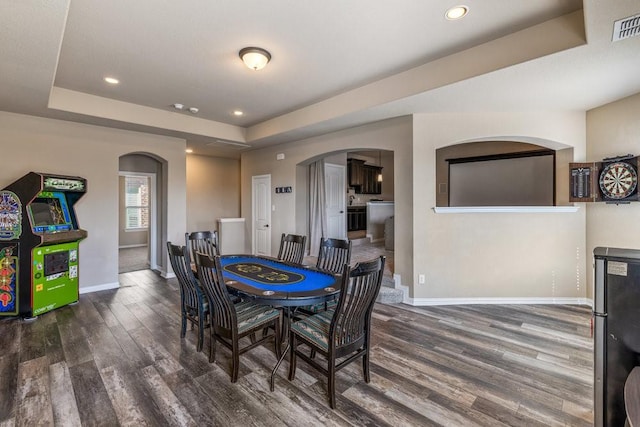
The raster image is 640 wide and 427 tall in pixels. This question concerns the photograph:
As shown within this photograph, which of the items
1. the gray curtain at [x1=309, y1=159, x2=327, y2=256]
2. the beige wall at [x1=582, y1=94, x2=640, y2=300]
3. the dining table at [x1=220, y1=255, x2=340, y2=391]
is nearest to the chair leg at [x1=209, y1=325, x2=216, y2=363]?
the dining table at [x1=220, y1=255, x2=340, y2=391]

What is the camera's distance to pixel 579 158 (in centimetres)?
405

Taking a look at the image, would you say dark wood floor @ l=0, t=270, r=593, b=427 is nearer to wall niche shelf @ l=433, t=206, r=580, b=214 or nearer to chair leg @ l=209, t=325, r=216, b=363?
chair leg @ l=209, t=325, r=216, b=363

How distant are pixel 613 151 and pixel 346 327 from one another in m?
4.11

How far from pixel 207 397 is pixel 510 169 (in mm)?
6459

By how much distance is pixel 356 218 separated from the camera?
8.25 m

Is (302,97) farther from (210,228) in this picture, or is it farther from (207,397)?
(210,228)

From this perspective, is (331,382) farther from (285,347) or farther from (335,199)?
(335,199)

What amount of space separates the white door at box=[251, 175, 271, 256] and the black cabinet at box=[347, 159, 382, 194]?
8.91 feet

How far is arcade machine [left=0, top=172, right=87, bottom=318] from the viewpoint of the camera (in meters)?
3.66

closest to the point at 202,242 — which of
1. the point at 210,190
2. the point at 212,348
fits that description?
the point at 212,348

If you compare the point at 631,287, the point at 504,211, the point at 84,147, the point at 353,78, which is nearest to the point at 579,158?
the point at 504,211

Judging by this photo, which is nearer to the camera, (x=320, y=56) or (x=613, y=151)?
(x=320, y=56)

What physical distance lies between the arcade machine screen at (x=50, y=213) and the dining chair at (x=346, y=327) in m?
3.79

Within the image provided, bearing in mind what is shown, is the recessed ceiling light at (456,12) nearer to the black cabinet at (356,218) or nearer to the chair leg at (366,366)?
the chair leg at (366,366)
